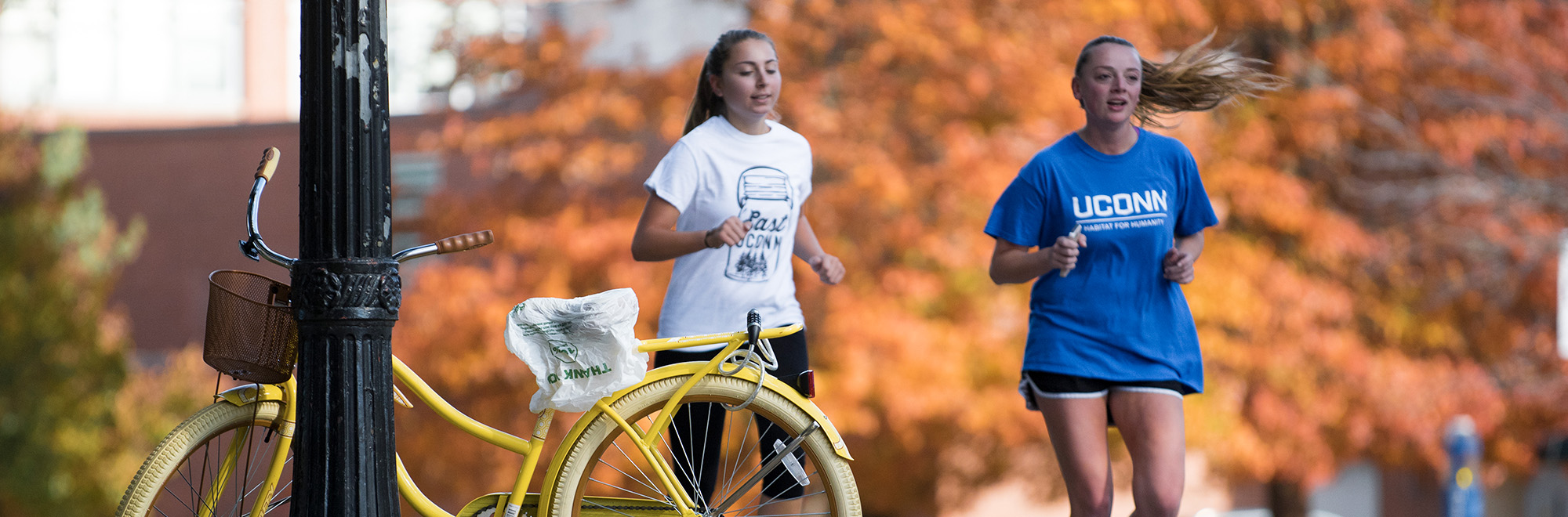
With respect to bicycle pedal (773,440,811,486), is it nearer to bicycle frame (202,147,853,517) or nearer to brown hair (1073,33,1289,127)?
bicycle frame (202,147,853,517)

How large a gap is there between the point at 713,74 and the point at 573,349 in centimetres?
95

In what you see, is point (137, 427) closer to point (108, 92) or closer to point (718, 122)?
point (108, 92)

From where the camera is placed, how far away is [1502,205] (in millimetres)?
10789

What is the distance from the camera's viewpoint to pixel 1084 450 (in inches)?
140

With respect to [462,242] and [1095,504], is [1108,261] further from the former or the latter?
[462,242]

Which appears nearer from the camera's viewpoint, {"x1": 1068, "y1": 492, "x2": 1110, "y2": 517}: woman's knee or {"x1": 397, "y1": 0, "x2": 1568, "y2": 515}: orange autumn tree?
{"x1": 1068, "y1": 492, "x2": 1110, "y2": 517}: woman's knee

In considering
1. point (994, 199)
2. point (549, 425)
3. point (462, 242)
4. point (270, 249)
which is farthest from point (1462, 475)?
point (270, 249)

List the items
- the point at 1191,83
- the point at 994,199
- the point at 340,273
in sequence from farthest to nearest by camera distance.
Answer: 1. the point at 994,199
2. the point at 1191,83
3. the point at 340,273

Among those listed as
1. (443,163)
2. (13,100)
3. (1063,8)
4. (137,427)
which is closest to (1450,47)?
(1063,8)

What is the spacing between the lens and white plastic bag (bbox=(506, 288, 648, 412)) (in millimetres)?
3221

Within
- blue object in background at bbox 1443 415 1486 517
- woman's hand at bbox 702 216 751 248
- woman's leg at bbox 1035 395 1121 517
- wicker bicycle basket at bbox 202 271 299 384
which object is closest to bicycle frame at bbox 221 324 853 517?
wicker bicycle basket at bbox 202 271 299 384

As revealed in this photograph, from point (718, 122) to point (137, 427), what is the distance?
52.9 feet

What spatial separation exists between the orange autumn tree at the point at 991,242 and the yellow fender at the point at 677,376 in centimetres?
579

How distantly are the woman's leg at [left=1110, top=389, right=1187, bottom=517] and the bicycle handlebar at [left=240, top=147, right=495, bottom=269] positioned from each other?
1676 mm
